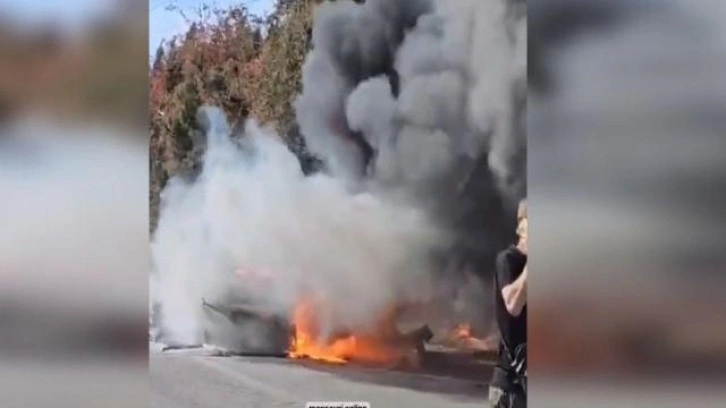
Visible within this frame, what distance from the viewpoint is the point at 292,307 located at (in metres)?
1.61

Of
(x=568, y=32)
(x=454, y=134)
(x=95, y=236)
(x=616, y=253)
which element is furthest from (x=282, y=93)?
(x=616, y=253)

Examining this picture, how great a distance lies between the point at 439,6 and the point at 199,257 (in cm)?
63

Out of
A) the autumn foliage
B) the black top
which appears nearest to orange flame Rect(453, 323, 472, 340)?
the black top

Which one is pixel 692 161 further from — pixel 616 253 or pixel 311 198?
pixel 311 198

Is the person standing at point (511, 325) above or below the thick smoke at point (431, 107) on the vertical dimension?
below

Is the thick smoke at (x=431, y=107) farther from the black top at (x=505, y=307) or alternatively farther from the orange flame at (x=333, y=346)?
the orange flame at (x=333, y=346)

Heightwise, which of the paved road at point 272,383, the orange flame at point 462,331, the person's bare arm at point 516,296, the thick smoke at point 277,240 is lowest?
the paved road at point 272,383

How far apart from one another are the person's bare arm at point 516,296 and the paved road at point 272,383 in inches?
6.0

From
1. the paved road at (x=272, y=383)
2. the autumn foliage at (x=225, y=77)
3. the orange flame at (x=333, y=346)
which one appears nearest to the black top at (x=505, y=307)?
the paved road at (x=272, y=383)

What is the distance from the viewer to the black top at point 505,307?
5.25 ft

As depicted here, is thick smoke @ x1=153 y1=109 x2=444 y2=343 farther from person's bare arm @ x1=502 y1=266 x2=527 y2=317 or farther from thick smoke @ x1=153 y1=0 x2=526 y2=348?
person's bare arm @ x1=502 y1=266 x2=527 y2=317

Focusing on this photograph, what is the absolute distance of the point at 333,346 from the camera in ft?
5.30

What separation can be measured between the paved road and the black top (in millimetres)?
103

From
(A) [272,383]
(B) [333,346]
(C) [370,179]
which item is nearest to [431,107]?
(C) [370,179]
